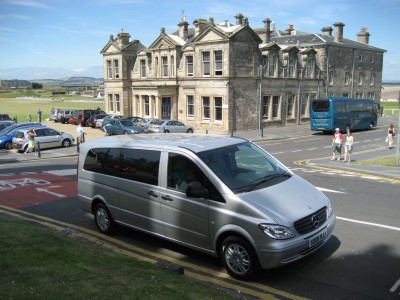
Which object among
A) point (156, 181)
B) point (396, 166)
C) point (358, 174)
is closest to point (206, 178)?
point (156, 181)

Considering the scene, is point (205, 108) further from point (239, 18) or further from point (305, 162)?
point (305, 162)

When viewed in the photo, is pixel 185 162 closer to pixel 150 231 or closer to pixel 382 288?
pixel 150 231

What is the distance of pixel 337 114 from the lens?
1404 inches

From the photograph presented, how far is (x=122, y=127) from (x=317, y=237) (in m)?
28.8

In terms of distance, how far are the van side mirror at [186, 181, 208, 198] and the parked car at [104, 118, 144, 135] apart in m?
27.4

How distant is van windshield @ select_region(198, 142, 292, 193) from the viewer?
6605mm

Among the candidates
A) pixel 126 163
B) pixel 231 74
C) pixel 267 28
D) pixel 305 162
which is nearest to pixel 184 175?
pixel 126 163

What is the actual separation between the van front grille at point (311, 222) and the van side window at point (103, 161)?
13.0 ft

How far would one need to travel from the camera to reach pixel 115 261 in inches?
254

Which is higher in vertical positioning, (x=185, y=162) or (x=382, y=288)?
(x=185, y=162)

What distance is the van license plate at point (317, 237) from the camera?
6180 millimetres

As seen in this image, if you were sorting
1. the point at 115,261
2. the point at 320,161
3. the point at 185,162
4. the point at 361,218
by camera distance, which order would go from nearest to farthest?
the point at 115,261
the point at 185,162
the point at 361,218
the point at 320,161

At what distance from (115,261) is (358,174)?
12926 millimetres

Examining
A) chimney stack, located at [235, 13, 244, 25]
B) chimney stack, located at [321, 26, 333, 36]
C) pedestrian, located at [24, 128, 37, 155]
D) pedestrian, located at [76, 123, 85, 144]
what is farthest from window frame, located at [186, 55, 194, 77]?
chimney stack, located at [321, 26, 333, 36]
